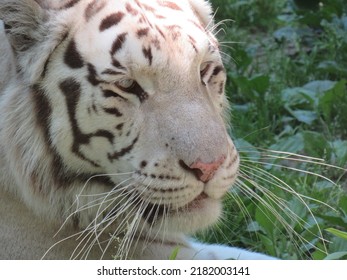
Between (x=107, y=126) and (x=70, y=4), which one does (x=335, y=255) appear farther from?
(x=70, y=4)

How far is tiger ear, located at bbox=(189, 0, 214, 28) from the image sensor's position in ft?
13.4

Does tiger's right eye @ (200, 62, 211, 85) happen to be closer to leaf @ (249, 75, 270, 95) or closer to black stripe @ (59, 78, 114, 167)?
black stripe @ (59, 78, 114, 167)

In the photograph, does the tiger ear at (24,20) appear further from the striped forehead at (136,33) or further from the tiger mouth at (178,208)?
the tiger mouth at (178,208)

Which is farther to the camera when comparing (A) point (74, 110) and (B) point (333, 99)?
(B) point (333, 99)

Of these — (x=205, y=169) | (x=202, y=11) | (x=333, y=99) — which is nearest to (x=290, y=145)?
(x=333, y=99)

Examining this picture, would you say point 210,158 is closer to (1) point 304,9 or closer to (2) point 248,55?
(2) point 248,55

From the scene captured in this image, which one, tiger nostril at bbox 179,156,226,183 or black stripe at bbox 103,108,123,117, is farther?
black stripe at bbox 103,108,123,117

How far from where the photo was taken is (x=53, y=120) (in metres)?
3.77

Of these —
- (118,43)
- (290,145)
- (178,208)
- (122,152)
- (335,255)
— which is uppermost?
(118,43)

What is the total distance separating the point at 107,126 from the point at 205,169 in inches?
17.5

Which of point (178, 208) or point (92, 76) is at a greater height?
point (92, 76)

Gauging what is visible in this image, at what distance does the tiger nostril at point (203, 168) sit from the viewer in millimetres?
3543

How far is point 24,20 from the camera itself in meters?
3.75

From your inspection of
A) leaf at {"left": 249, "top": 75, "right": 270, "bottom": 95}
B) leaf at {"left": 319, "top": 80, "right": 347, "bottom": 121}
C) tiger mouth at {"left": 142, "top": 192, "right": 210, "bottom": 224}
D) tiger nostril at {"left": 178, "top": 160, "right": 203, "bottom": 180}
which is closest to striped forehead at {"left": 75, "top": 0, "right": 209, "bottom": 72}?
tiger nostril at {"left": 178, "top": 160, "right": 203, "bottom": 180}
